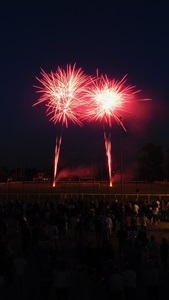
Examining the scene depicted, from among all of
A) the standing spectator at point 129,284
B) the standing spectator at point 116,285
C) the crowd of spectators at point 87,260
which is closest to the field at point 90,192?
the crowd of spectators at point 87,260

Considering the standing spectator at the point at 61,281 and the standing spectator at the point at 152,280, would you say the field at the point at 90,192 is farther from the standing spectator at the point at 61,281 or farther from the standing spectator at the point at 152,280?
the standing spectator at the point at 61,281

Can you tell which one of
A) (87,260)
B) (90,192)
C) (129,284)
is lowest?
(129,284)

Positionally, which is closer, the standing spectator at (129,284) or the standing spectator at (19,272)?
the standing spectator at (129,284)

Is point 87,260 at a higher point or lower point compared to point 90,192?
lower

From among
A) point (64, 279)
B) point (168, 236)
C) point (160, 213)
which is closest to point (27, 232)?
point (64, 279)

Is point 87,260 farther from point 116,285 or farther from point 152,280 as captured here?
point 116,285

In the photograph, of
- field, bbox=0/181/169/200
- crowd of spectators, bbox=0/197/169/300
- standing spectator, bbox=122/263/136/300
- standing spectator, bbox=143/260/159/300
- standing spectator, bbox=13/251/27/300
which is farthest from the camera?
field, bbox=0/181/169/200

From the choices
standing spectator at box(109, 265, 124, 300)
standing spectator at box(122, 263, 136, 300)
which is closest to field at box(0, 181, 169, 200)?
standing spectator at box(122, 263, 136, 300)

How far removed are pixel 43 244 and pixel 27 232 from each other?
1039 millimetres

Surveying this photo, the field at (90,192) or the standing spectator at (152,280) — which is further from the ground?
the field at (90,192)

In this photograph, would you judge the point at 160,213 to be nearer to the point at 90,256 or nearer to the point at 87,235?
the point at 87,235

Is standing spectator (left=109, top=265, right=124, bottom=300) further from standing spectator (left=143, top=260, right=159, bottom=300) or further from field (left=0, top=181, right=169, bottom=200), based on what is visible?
field (left=0, top=181, right=169, bottom=200)

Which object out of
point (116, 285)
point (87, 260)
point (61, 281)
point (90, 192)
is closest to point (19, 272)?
point (61, 281)

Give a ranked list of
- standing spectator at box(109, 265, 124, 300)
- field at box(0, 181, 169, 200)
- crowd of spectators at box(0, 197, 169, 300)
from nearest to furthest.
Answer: standing spectator at box(109, 265, 124, 300) < crowd of spectators at box(0, 197, 169, 300) < field at box(0, 181, 169, 200)
